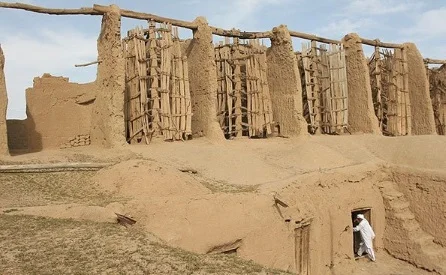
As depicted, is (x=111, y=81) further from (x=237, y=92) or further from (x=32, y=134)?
(x=237, y=92)

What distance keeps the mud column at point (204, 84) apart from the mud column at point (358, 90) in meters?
7.27

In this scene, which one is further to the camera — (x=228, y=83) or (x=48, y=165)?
(x=228, y=83)

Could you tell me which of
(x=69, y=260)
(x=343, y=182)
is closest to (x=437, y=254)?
(x=343, y=182)

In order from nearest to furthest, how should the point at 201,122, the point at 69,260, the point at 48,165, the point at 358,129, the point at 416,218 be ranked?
the point at 69,260 → the point at 48,165 → the point at 416,218 → the point at 201,122 → the point at 358,129

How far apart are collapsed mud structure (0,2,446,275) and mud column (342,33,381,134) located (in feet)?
0.19

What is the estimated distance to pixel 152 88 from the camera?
14914mm

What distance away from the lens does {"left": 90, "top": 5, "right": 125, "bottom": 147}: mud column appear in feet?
45.0

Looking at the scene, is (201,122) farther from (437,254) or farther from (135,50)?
(437,254)

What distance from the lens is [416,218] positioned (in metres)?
14.2

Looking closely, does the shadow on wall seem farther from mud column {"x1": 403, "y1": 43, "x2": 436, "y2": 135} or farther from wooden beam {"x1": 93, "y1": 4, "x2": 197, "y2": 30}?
mud column {"x1": 403, "y1": 43, "x2": 436, "y2": 135}

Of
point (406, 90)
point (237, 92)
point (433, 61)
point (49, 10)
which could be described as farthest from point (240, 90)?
point (433, 61)

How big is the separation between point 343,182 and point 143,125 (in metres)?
7.04

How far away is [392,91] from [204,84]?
35.2ft

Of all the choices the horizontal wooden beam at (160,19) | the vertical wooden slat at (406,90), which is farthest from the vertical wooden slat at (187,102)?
the vertical wooden slat at (406,90)
